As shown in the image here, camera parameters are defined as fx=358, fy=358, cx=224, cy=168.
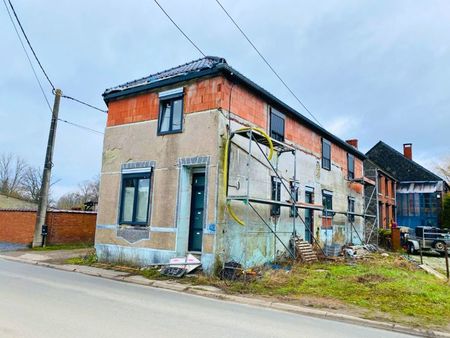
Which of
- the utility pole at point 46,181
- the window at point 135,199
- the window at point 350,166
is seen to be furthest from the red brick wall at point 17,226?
the window at point 350,166

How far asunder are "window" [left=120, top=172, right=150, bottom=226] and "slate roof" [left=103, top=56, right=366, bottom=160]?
130 inches

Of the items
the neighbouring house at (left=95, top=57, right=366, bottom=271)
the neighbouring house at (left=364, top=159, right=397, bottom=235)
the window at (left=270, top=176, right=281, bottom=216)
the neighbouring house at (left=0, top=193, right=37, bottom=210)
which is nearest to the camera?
the neighbouring house at (left=95, top=57, right=366, bottom=271)

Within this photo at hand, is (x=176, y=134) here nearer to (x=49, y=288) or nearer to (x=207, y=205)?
(x=207, y=205)

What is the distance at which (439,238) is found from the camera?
68.0 feet

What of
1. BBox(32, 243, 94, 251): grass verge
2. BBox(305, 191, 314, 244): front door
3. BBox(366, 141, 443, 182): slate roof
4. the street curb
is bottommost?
the street curb

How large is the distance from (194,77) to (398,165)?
3405 cm

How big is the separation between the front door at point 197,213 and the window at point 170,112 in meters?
1.91

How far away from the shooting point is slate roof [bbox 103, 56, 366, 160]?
11.6 metres

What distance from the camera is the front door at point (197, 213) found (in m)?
11.8

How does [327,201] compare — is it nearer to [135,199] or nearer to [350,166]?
[350,166]

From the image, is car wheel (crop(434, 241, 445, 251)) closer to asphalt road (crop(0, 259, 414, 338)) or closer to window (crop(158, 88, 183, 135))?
window (crop(158, 88, 183, 135))

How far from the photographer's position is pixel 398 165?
39.4m

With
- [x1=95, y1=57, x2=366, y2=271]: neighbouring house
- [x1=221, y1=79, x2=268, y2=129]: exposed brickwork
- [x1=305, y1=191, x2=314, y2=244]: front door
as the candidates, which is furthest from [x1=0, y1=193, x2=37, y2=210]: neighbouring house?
[x1=221, y1=79, x2=268, y2=129]: exposed brickwork

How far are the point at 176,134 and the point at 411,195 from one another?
109 feet
